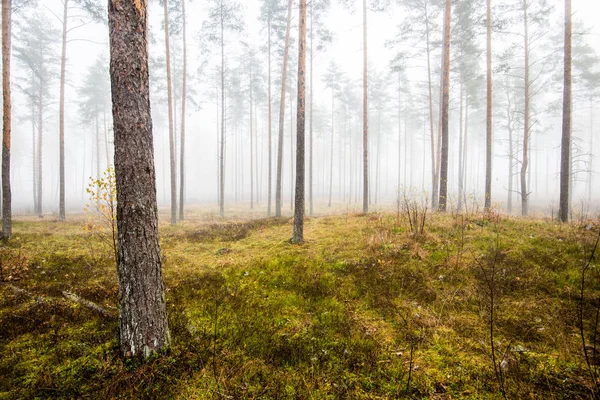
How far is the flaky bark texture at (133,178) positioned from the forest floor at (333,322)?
46cm

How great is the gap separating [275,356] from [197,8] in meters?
21.7

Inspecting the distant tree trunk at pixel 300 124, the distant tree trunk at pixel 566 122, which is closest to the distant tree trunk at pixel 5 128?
the distant tree trunk at pixel 300 124

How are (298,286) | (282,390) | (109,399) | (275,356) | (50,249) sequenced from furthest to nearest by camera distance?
(50,249)
(298,286)
(275,356)
(282,390)
(109,399)

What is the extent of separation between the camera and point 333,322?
13.1 ft

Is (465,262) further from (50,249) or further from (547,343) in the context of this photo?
(50,249)

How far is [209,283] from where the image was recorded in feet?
17.6

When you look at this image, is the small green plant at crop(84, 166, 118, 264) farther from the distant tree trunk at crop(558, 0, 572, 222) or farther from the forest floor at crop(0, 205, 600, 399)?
the distant tree trunk at crop(558, 0, 572, 222)

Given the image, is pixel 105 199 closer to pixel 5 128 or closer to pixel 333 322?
pixel 333 322

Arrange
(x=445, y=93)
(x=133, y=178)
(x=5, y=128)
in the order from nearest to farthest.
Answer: (x=133, y=178), (x=5, y=128), (x=445, y=93)

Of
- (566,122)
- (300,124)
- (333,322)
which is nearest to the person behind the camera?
(333,322)

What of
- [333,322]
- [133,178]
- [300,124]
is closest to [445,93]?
[300,124]

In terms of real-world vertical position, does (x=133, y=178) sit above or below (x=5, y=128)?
below

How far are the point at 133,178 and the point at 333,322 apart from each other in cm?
360

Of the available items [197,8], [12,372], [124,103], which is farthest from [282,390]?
[197,8]
